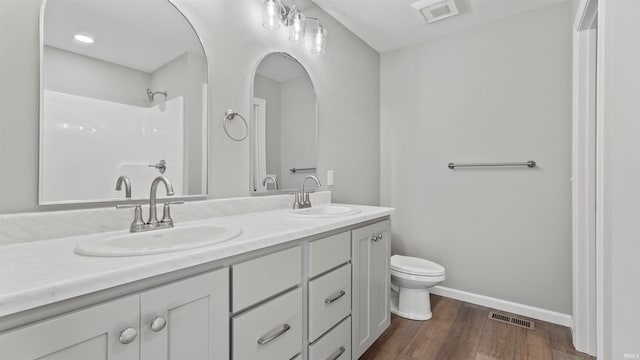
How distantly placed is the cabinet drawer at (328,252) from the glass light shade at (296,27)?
1285 mm

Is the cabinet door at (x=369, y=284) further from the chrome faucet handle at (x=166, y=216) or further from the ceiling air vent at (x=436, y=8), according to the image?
the ceiling air vent at (x=436, y=8)

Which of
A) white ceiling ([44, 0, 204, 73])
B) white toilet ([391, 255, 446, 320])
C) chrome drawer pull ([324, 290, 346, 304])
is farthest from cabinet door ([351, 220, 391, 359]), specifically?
white ceiling ([44, 0, 204, 73])

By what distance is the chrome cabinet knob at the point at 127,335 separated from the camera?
621mm

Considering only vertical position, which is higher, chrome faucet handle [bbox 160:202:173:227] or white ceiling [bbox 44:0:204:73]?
white ceiling [bbox 44:0:204:73]

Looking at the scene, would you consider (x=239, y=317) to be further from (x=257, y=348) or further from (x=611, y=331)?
(x=611, y=331)

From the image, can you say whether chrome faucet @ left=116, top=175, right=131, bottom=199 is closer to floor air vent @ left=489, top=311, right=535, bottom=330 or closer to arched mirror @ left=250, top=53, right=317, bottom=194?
arched mirror @ left=250, top=53, right=317, bottom=194

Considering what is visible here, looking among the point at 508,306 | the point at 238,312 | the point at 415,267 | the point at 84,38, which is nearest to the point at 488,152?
the point at 415,267

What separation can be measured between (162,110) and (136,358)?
0.97 meters

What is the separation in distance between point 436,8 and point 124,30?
2.01 metres

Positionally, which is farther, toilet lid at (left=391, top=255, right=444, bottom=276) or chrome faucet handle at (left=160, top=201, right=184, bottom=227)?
toilet lid at (left=391, top=255, right=444, bottom=276)

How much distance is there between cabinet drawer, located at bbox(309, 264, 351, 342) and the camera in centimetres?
117

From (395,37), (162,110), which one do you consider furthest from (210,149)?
(395,37)

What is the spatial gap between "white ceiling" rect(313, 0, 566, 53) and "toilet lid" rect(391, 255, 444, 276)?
1.93 meters

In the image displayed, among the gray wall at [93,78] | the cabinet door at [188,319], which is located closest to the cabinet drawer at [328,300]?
the cabinet door at [188,319]
